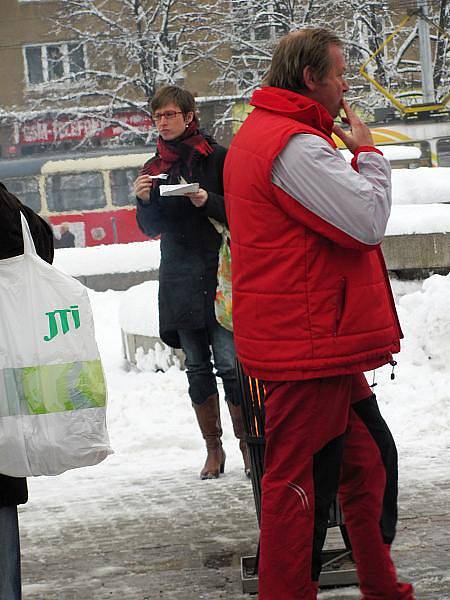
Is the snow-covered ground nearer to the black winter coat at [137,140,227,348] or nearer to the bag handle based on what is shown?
the black winter coat at [137,140,227,348]

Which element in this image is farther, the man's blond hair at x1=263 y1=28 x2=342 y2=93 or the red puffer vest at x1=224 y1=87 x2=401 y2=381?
the man's blond hair at x1=263 y1=28 x2=342 y2=93

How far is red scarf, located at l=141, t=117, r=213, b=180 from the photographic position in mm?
5547

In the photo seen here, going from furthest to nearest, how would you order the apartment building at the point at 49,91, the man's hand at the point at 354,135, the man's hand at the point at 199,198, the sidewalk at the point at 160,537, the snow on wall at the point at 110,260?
the apartment building at the point at 49,91 → the snow on wall at the point at 110,260 → the man's hand at the point at 199,198 → the sidewalk at the point at 160,537 → the man's hand at the point at 354,135

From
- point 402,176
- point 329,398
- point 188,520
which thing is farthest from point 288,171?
point 402,176

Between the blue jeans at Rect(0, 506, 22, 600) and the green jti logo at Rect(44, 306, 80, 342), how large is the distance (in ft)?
1.88

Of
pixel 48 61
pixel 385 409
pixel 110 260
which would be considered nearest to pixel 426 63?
pixel 48 61

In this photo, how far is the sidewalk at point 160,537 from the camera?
4.21 m

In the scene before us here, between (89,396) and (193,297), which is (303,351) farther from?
(193,297)

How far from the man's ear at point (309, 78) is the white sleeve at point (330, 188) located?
0.22 m

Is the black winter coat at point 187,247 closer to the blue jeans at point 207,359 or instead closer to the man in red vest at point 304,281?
the blue jeans at point 207,359

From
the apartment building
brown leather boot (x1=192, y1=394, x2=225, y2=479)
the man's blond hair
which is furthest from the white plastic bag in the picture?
the apartment building

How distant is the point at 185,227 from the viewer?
553 centimetres

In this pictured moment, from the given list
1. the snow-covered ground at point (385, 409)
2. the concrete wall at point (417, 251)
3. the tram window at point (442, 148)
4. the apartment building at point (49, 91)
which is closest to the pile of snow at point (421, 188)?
the concrete wall at point (417, 251)

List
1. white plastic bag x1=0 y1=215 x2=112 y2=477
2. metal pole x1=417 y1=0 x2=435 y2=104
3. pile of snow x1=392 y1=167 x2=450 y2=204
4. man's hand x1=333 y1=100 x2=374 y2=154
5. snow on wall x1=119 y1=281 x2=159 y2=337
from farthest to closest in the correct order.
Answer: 1. metal pole x1=417 y1=0 x2=435 y2=104
2. pile of snow x1=392 y1=167 x2=450 y2=204
3. snow on wall x1=119 y1=281 x2=159 y2=337
4. white plastic bag x1=0 y1=215 x2=112 y2=477
5. man's hand x1=333 y1=100 x2=374 y2=154
